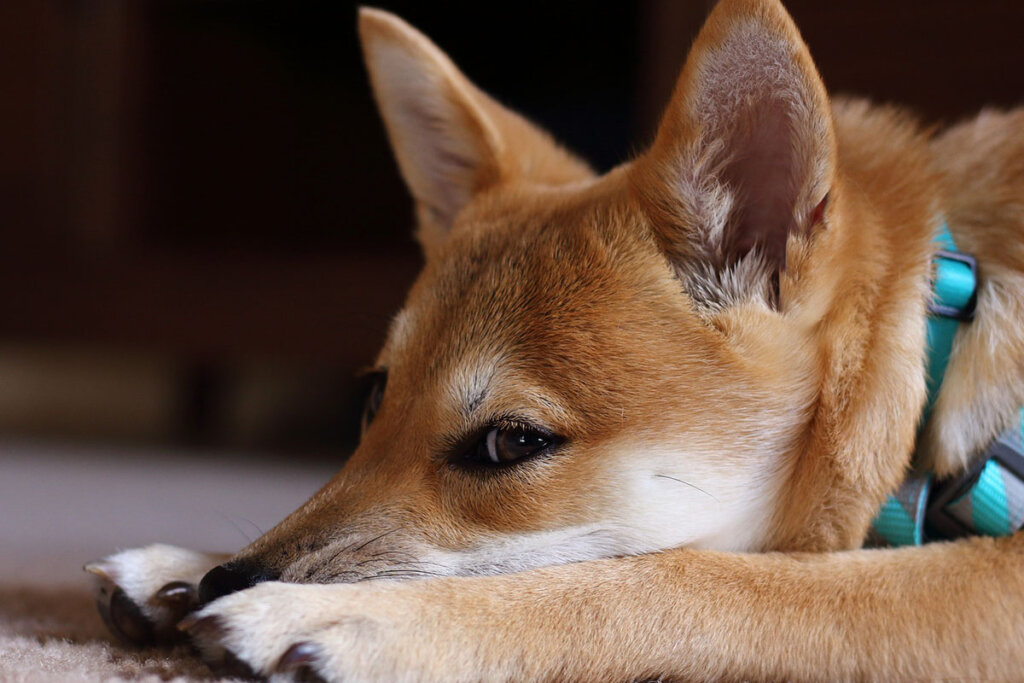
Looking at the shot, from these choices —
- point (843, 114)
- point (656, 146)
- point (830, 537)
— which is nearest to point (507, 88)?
point (843, 114)

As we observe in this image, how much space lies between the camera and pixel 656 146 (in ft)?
4.83

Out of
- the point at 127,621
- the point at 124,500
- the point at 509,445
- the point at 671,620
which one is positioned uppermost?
the point at 509,445

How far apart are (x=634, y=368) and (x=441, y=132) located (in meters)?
0.84

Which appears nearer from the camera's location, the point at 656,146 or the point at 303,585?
the point at 303,585

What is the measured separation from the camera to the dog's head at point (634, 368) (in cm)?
134

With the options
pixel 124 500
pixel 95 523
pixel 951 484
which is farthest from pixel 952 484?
pixel 124 500

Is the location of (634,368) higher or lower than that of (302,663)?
higher

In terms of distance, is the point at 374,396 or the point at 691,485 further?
the point at 374,396

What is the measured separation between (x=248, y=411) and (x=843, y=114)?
4.31 metres

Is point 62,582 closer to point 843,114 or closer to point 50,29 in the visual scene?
point 843,114

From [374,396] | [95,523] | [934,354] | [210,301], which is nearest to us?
[934,354]

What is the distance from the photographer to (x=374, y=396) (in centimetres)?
175

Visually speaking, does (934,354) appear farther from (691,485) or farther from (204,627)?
(204,627)

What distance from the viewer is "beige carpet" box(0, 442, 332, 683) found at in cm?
122
